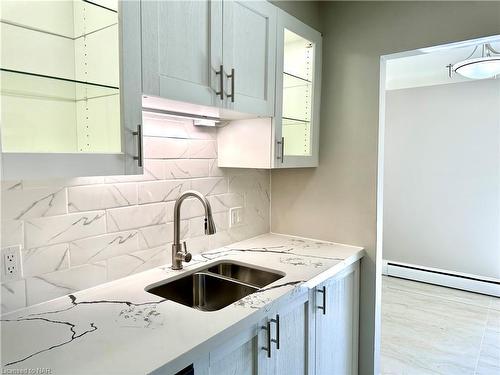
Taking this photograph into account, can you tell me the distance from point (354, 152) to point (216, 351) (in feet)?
4.80

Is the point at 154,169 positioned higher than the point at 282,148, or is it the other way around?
the point at 282,148

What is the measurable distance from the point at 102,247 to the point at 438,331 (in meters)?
2.88

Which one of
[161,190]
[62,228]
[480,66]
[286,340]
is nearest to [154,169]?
[161,190]

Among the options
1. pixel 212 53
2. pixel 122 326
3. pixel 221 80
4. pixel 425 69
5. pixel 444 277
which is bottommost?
pixel 444 277

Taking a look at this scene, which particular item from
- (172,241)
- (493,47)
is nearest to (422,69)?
(493,47)

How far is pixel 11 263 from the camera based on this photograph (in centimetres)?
121

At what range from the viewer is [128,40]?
3.80 feet

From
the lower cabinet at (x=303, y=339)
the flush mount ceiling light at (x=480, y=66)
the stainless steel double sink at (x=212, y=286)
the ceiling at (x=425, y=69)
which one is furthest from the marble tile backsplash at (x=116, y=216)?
the ceiling at (x=425, y=69)

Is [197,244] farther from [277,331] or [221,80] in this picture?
[221,80]

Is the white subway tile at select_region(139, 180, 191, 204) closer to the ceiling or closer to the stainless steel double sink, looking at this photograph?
the stainless steel double sink

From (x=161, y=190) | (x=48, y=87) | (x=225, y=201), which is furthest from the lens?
(x=225, y=201)

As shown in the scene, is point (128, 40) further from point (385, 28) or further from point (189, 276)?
point (385, 28)

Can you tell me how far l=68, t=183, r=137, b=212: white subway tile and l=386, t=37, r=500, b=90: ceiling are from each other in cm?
279

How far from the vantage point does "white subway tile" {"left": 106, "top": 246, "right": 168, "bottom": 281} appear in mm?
1527
